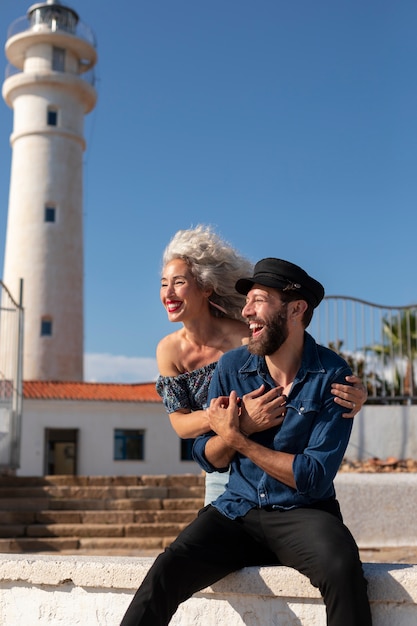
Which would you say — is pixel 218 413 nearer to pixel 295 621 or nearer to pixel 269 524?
pixel 269 524

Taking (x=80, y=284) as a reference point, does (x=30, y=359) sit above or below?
below

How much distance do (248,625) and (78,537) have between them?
30.9ft

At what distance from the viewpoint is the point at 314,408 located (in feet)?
8.71

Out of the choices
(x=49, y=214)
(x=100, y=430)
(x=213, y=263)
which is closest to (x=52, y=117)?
(x=49, y=214)

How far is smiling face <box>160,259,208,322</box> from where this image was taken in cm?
349

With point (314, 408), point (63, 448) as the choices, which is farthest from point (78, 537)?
point (63, 448)

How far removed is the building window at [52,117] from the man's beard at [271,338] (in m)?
28.4

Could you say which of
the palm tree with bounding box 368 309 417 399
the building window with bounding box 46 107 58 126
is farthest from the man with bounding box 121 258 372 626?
the building window with bounding box 46 107 58 126

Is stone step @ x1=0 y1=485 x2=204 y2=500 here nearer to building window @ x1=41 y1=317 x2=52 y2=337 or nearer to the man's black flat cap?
the man's black flat cap

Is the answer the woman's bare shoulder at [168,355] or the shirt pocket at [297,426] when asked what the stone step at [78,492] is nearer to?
the woman's bare shoulder at [168,355]

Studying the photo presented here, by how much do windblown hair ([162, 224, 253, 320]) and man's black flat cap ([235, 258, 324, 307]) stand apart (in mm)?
681

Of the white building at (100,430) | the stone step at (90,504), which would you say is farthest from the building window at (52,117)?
the stone step at (90,504)

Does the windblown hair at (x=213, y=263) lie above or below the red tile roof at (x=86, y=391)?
below

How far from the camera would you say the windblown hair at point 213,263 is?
3512 mm
